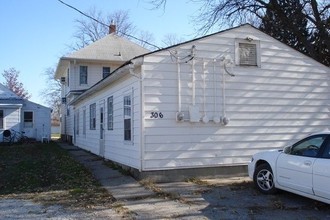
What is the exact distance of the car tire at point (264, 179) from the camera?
8.81 metres

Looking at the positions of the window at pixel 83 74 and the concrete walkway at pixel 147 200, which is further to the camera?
the window at pixel 83 74

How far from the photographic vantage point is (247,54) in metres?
12.0

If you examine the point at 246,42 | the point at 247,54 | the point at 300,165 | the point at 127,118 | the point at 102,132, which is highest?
the point at 246,42

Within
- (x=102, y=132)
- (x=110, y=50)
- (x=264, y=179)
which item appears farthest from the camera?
(x=110, y=50)

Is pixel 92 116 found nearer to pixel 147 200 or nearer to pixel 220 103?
pixel 220 103

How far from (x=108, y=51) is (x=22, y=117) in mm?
8401

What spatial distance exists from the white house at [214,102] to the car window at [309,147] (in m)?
3.38

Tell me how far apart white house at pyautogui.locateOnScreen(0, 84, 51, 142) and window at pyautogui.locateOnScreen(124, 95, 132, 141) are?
18.4m

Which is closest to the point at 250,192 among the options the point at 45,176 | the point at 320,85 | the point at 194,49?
the point at 194,49

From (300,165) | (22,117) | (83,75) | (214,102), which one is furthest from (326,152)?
(22,117)

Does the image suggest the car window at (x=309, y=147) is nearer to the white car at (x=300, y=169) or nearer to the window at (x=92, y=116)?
the white car at (x=300, y=169)

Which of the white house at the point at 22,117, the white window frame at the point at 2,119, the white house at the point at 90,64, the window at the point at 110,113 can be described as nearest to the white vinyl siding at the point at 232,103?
the window at the point at 110,113

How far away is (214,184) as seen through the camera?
1032 centimetres

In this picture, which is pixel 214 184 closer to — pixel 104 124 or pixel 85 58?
pixel 104 124
